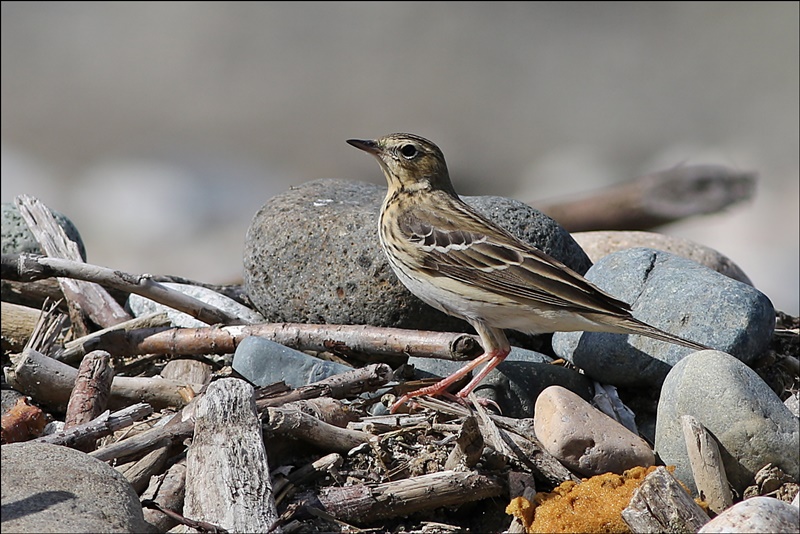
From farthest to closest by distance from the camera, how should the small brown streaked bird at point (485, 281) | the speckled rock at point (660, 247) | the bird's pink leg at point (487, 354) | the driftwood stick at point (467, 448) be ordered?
the speckled rock at point (660, 247), the bird's pink leg at point (487, 354), the small brown streaked bird at point (485, 281), the driftwood stick at point (467, 448)

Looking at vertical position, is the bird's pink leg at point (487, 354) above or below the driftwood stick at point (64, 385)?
above

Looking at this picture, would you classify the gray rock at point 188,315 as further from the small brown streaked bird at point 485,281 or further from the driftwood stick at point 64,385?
the small brown streaked bird at point 485,281

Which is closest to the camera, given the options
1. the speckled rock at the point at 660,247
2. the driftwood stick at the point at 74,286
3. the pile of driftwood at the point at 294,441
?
the pile of driftwood at the point at 294,441

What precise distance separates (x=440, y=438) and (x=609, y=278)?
206cm

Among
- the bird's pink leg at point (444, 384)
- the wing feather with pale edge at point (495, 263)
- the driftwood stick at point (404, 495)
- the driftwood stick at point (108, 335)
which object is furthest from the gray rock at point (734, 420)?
the driftwood stick at point (108, 335)

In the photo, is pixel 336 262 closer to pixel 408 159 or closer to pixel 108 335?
pixel 408 159

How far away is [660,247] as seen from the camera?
829 cm

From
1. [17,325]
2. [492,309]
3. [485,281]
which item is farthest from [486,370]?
[17,325]

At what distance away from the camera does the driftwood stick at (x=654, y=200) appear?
516 inches

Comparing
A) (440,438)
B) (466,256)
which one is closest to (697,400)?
(440,438)

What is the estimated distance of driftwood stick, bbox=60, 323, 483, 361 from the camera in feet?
20.2

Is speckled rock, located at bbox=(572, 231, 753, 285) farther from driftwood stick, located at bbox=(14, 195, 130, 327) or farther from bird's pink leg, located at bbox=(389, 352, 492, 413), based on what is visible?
driftwood stick, located at bbox=(14, 195, 130, 327)

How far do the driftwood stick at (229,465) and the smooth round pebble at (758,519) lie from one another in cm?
189

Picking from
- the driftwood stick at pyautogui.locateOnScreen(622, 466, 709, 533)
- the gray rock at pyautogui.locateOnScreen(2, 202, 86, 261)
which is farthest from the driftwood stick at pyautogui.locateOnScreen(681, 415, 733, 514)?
the gray rock at pyautogui.locateOnScreen(2, 202, 86, 261)
